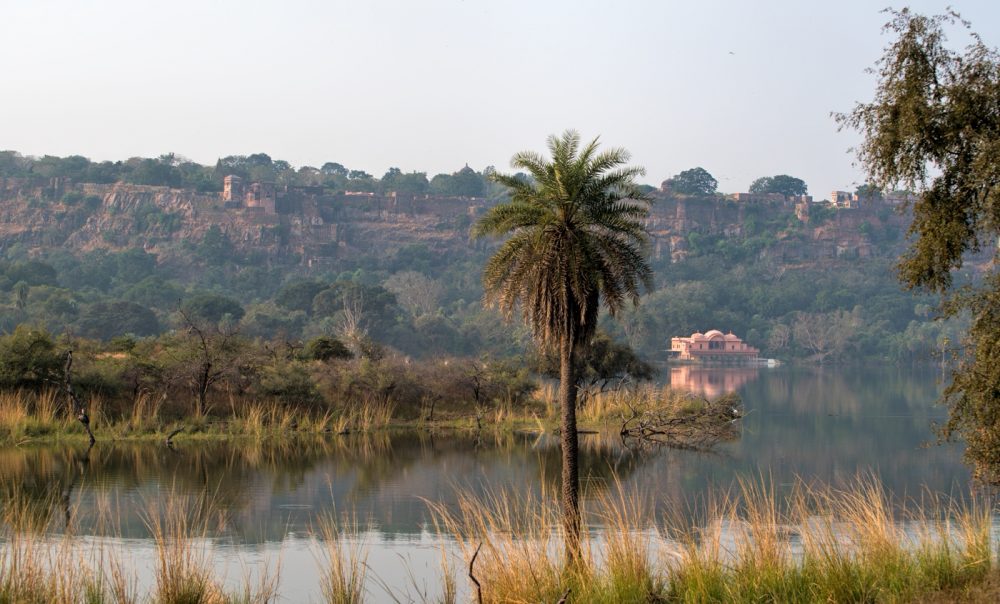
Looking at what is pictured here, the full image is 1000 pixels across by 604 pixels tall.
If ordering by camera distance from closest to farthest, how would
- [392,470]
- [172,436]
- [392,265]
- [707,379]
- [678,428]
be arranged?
[392,470] → [172,436] → [678,428] → [707,379] → [392,265]

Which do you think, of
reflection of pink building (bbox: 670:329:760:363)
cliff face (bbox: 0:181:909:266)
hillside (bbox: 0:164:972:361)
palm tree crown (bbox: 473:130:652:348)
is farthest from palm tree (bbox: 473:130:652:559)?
cliff face (bbox: 0:181:909:266)

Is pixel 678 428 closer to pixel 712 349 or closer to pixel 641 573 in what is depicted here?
pixel 641 573

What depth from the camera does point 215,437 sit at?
27078 millimetres

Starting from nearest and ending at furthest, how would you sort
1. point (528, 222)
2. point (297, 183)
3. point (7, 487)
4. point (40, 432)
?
1. point (528, 222)
2. point (7, 487)
3. point (40, 432)
4. point (297, 183)

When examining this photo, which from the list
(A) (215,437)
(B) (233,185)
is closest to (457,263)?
(B) (233,185)

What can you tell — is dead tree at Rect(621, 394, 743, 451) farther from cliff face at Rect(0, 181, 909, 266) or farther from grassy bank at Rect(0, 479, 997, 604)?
cliff face at Rect(0, 181, 909, 266)

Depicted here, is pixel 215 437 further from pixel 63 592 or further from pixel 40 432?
pixel 63 592

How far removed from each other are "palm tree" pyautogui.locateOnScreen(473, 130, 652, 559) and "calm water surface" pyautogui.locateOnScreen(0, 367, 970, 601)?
7.71ft

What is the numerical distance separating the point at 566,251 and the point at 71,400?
16301mm

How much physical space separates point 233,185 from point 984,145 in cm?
12884

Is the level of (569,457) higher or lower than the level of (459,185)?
lower

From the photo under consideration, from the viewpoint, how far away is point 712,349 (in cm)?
10225

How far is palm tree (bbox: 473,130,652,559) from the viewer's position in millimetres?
14742

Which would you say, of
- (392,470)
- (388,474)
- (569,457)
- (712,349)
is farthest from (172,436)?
(712,349)
